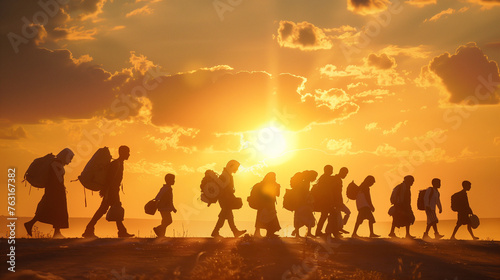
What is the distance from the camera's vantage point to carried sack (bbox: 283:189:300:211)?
2408cm

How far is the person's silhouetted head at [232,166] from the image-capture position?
74.3 ft

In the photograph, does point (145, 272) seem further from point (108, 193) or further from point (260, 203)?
point (260, 203)

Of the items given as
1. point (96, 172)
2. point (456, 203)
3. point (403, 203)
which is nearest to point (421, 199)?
point (403, 203)

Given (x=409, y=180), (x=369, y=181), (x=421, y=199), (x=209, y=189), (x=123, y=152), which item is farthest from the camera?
(x=421, y=199)

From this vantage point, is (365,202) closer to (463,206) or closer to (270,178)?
(270,178)

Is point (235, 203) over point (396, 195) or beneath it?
beneath

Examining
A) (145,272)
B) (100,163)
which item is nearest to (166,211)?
(100,163)

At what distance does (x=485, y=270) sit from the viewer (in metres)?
16.9

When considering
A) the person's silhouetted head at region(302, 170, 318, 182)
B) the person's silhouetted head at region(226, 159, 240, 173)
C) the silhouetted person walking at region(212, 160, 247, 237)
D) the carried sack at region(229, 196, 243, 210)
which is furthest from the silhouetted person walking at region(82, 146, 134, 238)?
the person's silhouetted head at region(302, 170, 318, 182)

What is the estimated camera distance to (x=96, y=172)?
2059cm

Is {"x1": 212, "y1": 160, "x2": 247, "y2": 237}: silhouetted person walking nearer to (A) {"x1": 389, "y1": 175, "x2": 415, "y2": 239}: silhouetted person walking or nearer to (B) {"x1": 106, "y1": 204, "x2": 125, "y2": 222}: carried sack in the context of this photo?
(B) {"x1": 106, "y1": 204, "x2": 125, "y2": 222}: carried sack

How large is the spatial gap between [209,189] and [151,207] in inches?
75.1

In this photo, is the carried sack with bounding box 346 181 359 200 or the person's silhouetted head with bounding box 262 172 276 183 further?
the carried sack with bounding box 346 181 359 200

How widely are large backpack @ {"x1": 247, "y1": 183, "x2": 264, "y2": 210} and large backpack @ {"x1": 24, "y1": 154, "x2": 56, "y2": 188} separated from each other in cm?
660
